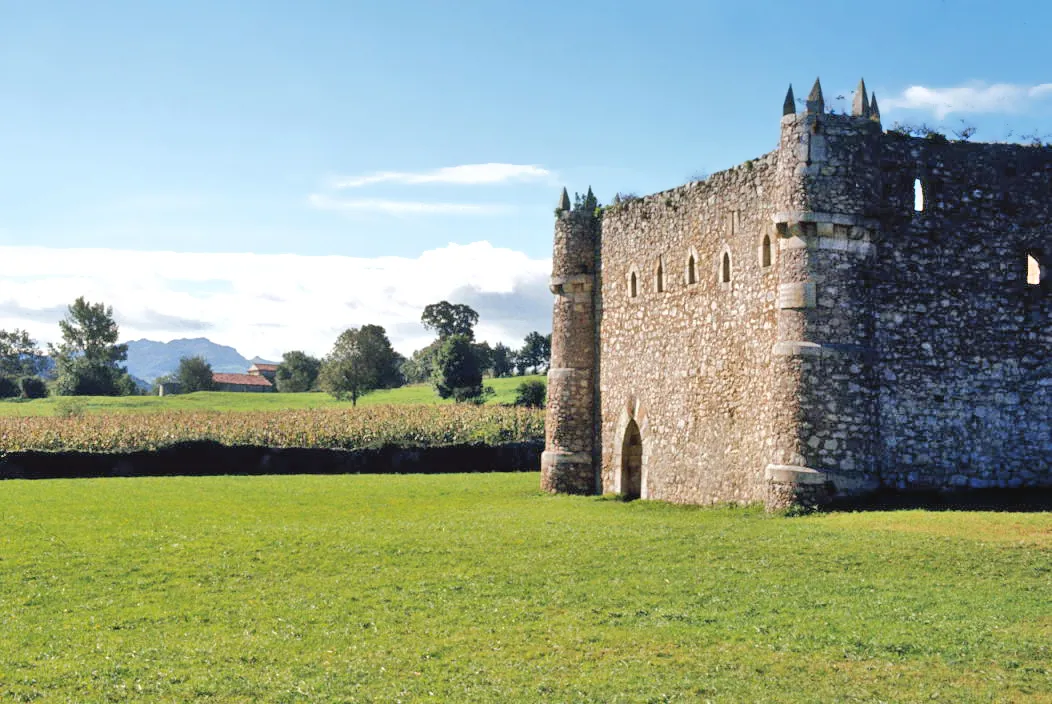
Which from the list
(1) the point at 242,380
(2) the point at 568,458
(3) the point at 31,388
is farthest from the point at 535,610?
(1) the point at 242,380

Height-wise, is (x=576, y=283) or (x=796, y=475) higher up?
(x=576, y=283)

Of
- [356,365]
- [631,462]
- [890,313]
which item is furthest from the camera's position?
[356,365]

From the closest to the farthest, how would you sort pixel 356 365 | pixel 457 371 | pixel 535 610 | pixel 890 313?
pixel 535 610 → pixel 890 313 → pixel 457 371 → pixel 356 365

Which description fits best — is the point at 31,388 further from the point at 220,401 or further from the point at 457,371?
the point at 457,371

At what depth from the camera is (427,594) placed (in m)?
14.4

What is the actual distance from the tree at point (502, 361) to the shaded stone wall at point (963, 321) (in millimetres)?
101993

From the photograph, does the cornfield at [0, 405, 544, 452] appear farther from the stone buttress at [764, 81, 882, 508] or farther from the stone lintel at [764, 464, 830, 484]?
the stone buttress at [764, 81, 882, 508]

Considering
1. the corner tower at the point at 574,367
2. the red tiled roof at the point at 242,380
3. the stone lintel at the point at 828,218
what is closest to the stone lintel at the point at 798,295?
the stone lintel at the point at 828,218

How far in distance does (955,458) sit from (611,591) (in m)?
9.65

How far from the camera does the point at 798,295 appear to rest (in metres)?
20.8

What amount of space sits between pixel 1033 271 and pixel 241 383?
436ft

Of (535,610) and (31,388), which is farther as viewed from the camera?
(31,388)

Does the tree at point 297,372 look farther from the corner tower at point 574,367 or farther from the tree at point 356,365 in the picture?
the corner tower at point 574,367

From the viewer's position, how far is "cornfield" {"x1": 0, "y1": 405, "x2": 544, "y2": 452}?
4159 cm
